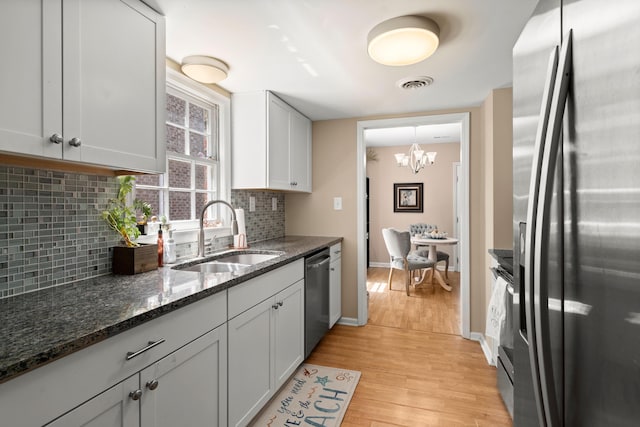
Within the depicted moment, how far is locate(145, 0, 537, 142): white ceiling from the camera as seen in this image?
1.58m

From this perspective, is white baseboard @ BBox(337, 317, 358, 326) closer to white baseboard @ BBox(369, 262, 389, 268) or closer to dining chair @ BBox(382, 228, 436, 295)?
dining chair @ BBox(382, 228, 436, 295)

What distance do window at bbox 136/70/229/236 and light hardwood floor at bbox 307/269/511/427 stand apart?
1574mm

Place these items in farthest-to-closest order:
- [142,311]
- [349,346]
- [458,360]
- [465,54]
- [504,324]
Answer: [349,346] → [458,360] → [465,54] → [504,324] → [142,311]

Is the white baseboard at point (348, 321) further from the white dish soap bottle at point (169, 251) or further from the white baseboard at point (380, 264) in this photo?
the white baseboard at point (380, 264)

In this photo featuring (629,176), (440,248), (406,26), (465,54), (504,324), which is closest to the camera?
(629,176)

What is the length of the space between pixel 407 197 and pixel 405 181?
1.01ft

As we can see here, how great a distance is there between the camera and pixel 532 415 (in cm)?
75

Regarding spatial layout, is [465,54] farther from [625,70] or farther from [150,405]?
[150,405]

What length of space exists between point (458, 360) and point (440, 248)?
11.9ft

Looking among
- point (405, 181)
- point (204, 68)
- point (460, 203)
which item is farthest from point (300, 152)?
point (405, 181)

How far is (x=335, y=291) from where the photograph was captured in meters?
3.31

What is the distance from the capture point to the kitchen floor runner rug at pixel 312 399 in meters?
1.94

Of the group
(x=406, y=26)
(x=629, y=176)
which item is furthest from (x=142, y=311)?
(x=406, y=26)

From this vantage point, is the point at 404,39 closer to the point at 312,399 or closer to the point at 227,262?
the point at 227,262
